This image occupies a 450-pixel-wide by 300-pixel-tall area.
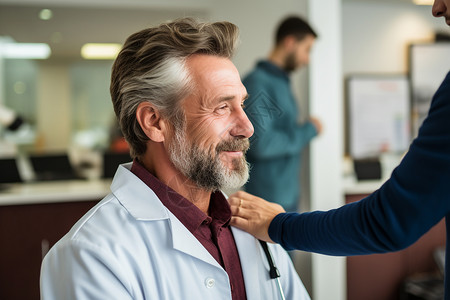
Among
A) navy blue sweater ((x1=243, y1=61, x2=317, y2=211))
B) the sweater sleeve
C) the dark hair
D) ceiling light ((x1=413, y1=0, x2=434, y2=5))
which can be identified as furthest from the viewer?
ceiling light ((x1=413, y1=0, x2=434, y2=5))

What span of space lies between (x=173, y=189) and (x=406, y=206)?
54cm

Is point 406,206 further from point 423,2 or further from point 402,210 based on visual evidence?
point 423,2

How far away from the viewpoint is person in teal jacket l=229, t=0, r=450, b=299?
34.2 inches

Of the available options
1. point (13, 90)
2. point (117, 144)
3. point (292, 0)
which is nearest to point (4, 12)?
point (13, 90)

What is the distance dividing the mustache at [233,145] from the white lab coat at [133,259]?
0.19 meters

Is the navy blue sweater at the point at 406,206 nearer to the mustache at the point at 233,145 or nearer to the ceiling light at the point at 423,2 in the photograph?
the mustache at the point at 233,145

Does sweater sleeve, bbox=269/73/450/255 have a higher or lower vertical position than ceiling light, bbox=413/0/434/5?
lower

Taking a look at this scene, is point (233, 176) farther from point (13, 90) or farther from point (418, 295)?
point (13, 90)

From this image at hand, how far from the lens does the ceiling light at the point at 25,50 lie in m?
6.69

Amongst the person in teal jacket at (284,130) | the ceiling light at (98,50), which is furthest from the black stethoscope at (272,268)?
the ceiling light at (98,50)

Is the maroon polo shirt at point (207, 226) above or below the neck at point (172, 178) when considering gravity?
below

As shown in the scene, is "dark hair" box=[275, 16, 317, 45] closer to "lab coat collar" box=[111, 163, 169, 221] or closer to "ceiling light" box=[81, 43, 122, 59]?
"lab coat collar" box=[111, 163, 169, 221]

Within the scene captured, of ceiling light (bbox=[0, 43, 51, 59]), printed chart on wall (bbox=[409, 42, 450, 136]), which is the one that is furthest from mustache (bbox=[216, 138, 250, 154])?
ceiling light (bbox=[0, 43, 51, 59])

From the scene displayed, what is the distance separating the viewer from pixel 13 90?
692 centimetres
